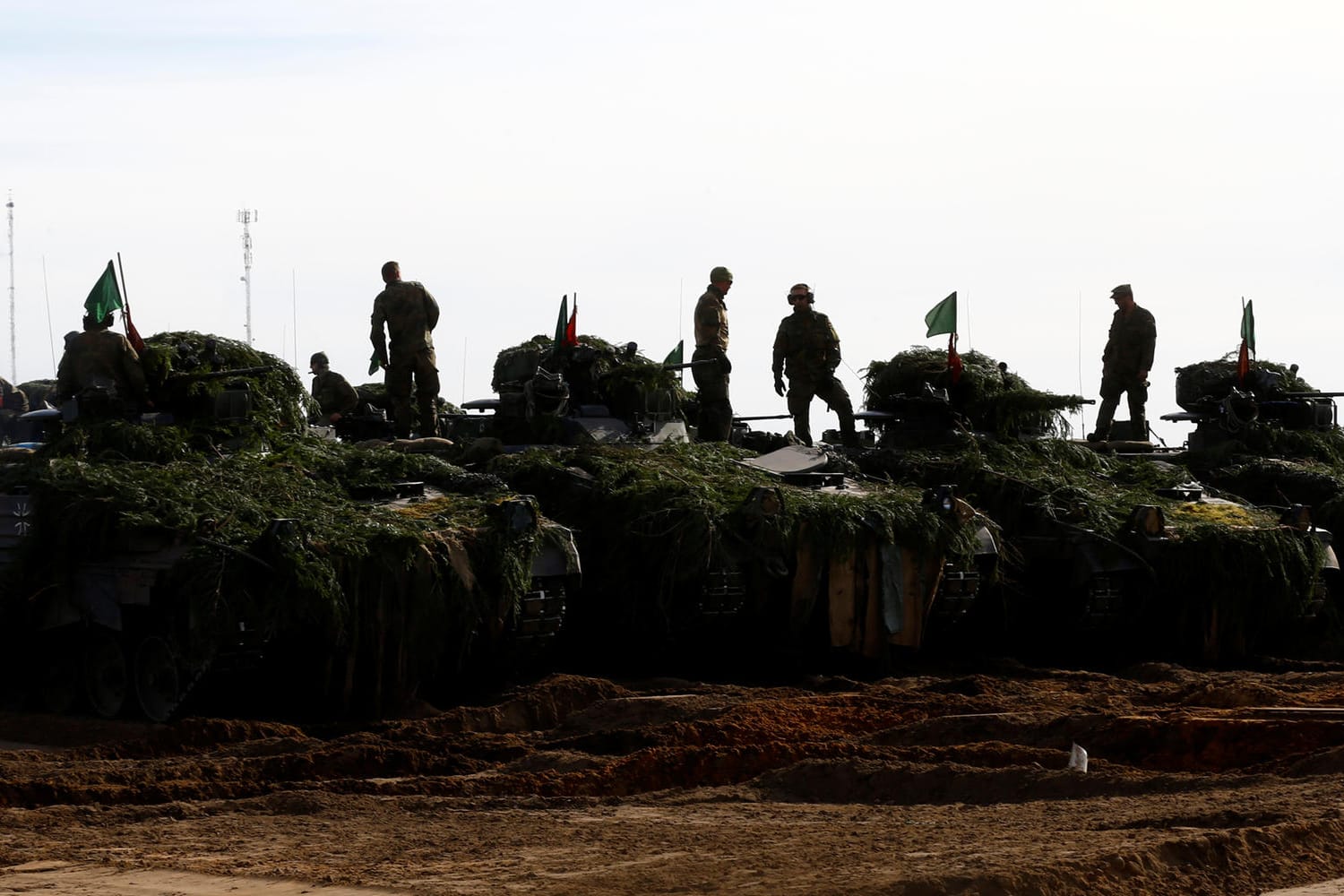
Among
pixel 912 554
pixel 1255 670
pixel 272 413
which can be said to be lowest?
pixel 1255 670

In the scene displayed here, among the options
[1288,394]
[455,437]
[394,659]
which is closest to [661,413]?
[455,437]

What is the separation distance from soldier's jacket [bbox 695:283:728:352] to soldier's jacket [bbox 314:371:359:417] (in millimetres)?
3714

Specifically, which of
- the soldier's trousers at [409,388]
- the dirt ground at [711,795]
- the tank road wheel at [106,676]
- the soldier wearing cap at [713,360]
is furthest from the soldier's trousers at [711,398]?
the tank road wheel at [106,676]

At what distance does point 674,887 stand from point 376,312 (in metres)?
10.4

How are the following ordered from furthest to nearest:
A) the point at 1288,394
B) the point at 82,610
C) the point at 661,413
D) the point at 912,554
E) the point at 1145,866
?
the point at 1288,394
the point at 661,413
the point at 912,554
the point at 82,610
the point at 1145,866

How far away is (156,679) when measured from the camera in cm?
1233

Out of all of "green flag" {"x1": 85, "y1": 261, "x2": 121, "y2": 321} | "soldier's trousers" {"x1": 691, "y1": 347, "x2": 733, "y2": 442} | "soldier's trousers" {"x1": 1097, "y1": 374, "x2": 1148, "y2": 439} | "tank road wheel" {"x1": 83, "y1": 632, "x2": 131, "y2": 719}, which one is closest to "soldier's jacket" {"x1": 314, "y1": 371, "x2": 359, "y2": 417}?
"soldier's trousers" {"x1": 691, "y1": 347, "x2": 733, "y2": 442}

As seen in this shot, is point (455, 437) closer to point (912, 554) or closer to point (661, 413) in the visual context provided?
point (661, 413)

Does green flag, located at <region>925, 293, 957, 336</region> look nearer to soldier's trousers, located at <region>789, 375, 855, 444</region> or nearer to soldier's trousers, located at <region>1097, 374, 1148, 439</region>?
soldier's trousers, located at <region>789, 375, 855, 444</region>

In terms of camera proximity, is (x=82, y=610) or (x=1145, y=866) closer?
(x=1145, y=866)

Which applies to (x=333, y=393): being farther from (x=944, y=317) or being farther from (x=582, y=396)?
(x=944, y=317)

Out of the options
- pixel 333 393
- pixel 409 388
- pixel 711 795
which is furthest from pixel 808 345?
pixel 711 795

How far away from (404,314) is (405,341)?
22 centimetres

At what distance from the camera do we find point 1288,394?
21.3 metres
